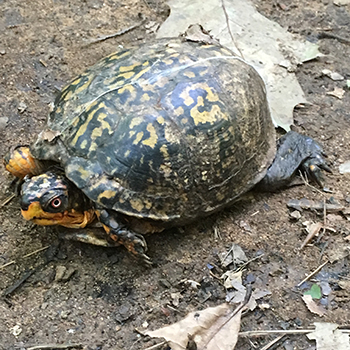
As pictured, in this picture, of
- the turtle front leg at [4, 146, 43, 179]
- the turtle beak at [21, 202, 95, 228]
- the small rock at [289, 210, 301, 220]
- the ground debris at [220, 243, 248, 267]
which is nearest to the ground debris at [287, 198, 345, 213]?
the small rock at [289, 210, 301, 220]

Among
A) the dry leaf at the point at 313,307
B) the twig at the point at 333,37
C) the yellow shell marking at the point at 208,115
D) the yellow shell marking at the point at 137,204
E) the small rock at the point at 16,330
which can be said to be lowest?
the dry leaf at the point at 313,307

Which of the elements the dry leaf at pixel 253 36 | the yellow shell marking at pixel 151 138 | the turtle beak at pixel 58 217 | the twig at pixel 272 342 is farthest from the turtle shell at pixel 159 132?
the dry leaf at pixel 253 36

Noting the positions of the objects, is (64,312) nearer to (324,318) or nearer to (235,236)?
(235,236)

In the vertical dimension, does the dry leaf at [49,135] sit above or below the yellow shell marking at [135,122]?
below

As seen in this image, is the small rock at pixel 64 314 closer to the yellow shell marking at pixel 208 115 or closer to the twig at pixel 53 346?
the twig at pixel 53 346

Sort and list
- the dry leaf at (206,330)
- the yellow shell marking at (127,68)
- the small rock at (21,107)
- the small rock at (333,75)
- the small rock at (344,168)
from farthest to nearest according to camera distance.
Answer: the small rock at (333,75), the small rock at (21,107), the small rock at (344,168), the yellow shell marking at (127,68), the dry leaf at (206,330)

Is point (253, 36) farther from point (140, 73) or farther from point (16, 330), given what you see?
point (16, 330)

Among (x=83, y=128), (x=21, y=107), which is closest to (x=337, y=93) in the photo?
(x=83, y=128)
